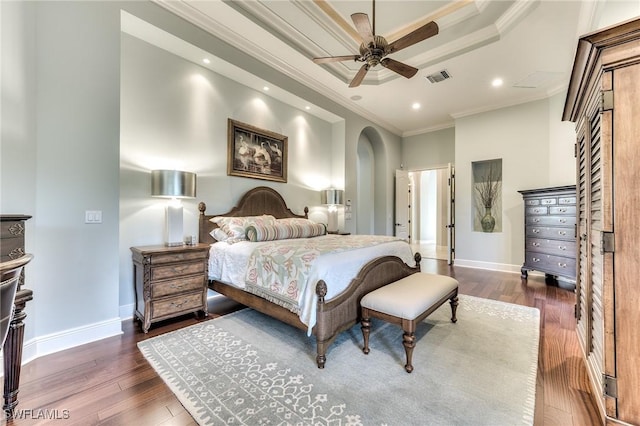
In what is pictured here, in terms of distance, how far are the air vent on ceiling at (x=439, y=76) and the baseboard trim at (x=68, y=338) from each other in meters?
5.03

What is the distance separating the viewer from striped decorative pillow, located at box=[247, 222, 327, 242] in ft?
10.3

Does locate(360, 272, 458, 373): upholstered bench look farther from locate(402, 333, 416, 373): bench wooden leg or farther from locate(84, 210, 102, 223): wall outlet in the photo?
locate(84, 210, 102, 223): wall outlet

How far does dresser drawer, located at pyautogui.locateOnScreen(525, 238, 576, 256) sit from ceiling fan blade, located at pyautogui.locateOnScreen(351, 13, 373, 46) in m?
3.78

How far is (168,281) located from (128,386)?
998 mm

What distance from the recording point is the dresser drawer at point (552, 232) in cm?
371

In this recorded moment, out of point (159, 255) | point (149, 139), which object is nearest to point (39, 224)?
point (159, 255)

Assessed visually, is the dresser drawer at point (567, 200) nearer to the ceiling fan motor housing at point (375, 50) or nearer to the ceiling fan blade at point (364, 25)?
the ceiling fan motor housing at point (375, 50)

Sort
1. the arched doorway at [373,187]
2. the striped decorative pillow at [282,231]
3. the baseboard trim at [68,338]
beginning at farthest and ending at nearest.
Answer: the arched doorway at [373,187] → the striped decorative pillow at [282,231] → the baseboard trim at [68,338]

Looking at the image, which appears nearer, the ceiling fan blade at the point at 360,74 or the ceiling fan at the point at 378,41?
the ceiling fan at the point at 378,41

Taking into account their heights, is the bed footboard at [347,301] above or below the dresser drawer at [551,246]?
below

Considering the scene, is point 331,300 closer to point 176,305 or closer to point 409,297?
point 409,297

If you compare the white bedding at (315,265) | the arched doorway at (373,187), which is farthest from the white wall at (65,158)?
the arched doorway at (373,187)

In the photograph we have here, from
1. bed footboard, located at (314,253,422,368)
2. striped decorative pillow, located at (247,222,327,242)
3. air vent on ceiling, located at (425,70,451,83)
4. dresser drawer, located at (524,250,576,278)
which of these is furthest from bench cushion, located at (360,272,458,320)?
air vent on ceiling, located at (425,70,451,83)

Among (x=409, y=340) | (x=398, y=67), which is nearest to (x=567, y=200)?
(x=398, y=67)
